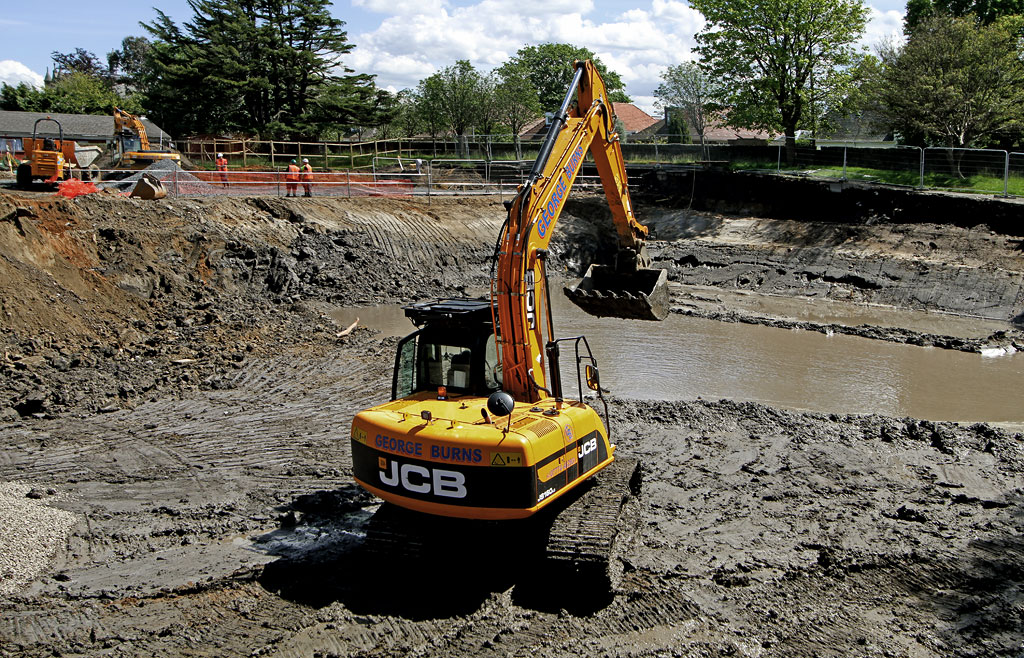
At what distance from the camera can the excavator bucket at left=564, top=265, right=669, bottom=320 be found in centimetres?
1132

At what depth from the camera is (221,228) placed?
2375 centimetres

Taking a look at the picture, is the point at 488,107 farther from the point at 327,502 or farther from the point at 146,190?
the point at 327,502

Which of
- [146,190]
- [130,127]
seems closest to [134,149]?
[130,127]

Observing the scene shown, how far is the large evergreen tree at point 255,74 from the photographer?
132ft

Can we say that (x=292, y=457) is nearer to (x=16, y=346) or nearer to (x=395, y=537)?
(x=395, y=537)

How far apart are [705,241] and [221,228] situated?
17132mm

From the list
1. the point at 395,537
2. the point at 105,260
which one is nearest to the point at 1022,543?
the point at 395,537

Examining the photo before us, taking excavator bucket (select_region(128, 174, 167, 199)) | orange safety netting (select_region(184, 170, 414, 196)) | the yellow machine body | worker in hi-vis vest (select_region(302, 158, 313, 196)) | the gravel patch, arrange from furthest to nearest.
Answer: worker in hi-vis vest (select_region(302, 158, 313, 196)) < orange safety netting (select_region(184, 170, 414, 196)) < excavator bucket (select_region(128, 174, 167, 199)) < the gravel patch < the yellow machine body

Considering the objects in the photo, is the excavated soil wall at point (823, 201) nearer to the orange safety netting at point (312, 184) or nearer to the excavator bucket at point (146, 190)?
the orange safety netting at point (312, 184)

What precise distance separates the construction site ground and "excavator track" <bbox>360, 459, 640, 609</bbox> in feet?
0.17

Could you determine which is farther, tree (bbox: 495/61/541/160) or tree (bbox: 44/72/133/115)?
tree (bbox: 44/72/133/115)

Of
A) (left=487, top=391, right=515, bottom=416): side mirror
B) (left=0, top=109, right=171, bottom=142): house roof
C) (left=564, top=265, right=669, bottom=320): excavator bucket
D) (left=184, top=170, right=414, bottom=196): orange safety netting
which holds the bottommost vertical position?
(left=487, top=391, right=515, bottom=416): side mirror

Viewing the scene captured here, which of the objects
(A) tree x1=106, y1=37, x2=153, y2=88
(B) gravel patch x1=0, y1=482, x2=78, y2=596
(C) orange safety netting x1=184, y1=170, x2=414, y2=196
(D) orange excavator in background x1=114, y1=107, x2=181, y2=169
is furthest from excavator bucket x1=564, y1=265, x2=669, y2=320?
(A) tree x1=106, y1=37, x2=153, y2=88

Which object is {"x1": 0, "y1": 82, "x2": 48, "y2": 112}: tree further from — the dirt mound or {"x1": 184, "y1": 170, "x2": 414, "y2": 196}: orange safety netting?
the dirt mound
